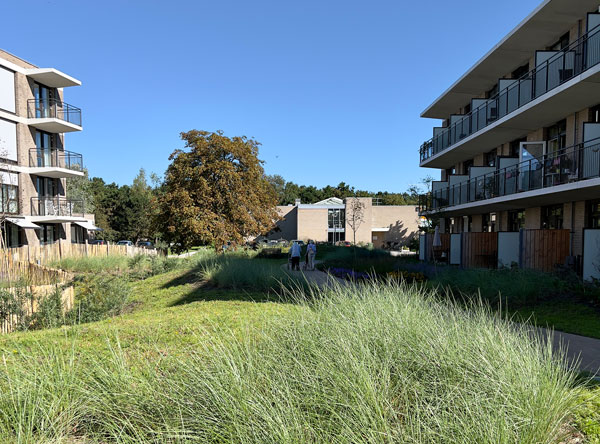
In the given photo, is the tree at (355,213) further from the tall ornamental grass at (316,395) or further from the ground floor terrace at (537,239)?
the tall ornamental grass at (316,395)

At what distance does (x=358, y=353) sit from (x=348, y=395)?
642 millimetres

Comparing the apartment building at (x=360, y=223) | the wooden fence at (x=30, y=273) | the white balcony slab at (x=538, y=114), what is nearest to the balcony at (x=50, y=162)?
the wooden fence at (x=30, y=273)

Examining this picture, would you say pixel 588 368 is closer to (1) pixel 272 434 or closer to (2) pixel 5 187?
(1) pixel 272 434

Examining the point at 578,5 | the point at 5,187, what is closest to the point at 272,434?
the point at 578,5

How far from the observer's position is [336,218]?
61.8 meters

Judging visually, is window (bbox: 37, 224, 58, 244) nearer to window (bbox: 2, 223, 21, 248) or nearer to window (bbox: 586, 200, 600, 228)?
window (bbox: 2, 223, 21, 248)

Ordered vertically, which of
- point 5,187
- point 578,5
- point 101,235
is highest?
point 578,5

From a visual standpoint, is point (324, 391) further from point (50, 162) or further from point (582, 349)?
point (50, 162)

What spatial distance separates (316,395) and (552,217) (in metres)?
17.9

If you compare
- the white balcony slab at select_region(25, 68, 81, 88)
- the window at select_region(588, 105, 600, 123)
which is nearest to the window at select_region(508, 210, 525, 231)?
the window at select_region(588, 105, 600, 123)

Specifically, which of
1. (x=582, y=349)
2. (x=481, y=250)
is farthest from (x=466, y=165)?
(x=582, y=349)

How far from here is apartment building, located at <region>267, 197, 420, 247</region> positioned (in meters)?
59.9

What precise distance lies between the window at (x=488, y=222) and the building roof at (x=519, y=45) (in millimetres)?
7343

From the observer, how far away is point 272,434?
2.55m
